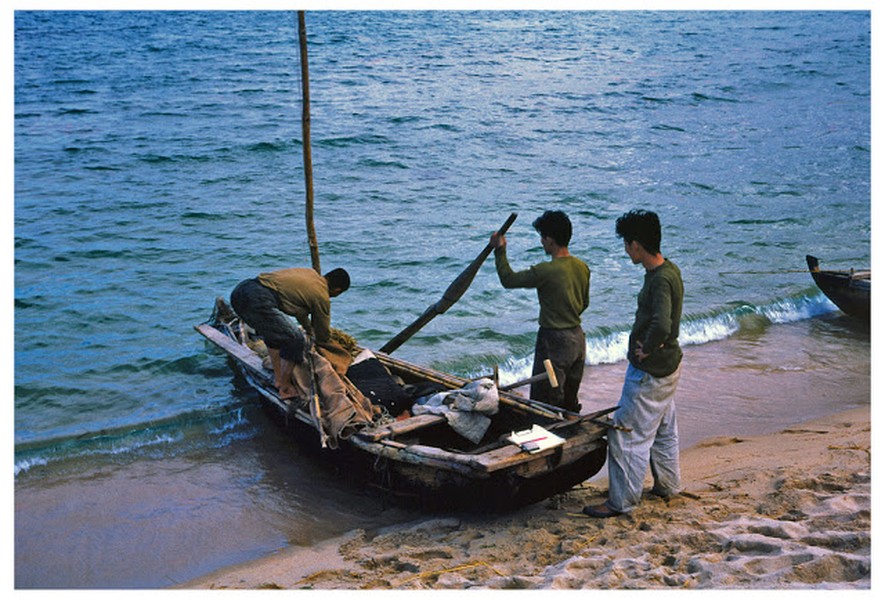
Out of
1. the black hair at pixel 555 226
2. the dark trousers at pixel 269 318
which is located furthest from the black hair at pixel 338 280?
the black hair at pixel 555 226

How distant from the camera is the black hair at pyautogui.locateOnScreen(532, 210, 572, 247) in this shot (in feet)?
19.5

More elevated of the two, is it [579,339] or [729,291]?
[579,339]

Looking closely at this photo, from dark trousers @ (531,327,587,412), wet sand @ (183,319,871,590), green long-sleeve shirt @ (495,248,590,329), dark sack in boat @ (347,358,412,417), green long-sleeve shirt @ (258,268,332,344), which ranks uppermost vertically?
green long-sleeve shirt @ (495,248,590,329)

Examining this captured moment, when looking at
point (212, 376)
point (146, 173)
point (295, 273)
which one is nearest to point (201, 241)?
point (146, 173)

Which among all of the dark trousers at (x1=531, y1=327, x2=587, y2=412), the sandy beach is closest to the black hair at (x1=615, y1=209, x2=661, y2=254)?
the dark trousers at (x1=531, y1=327, x2=587, y2=412)

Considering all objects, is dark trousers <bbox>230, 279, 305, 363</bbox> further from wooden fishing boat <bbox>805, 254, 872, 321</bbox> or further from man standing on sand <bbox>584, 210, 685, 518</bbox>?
wooden fishing boat <bbox>805, 254, 872, 321</bbox>

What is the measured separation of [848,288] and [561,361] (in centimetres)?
634

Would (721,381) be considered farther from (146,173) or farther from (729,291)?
(146,173)

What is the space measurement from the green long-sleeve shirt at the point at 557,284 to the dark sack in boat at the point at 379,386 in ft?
5.28

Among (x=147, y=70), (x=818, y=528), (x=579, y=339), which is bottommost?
(x=818, y=528)

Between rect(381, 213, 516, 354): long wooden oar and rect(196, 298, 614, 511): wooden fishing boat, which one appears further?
rect(381, 213, 516, 354): long wooden oar

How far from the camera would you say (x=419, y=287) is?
13227 millimetres

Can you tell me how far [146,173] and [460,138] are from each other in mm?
7787

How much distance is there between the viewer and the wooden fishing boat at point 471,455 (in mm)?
5684
